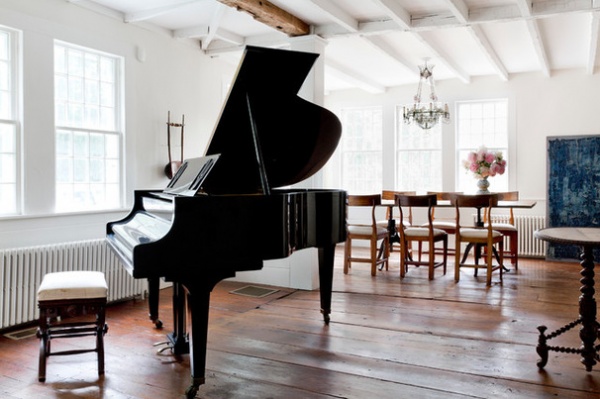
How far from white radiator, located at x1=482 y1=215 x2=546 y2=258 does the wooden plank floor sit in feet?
7.74

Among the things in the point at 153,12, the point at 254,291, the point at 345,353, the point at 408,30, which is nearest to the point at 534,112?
the point at 408,30

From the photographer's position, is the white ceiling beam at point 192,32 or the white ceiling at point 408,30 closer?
the white ceiling at point 408,30

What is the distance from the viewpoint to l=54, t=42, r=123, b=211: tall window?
4.65 m

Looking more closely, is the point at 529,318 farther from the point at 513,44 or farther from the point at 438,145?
the point at 438,145

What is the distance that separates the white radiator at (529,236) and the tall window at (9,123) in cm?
645

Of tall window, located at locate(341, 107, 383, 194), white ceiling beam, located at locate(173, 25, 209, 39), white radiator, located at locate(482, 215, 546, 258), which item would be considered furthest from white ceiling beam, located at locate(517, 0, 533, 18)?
tall window, located at locate(341, 107, 383, 194)

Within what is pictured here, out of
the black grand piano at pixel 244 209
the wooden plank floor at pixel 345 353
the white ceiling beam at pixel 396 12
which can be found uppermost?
the white ceiling beam at pixel 396 12

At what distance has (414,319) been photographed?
4.36m

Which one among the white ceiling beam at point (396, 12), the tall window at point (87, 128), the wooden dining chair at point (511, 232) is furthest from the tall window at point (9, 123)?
the wooden dining chair at point (511, 232)

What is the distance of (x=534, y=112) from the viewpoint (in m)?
7.80

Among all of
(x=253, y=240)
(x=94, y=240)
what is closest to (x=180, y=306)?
(x=253, y=240)

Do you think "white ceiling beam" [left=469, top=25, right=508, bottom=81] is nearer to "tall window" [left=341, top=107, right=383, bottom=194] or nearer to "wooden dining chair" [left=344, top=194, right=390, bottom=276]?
"wooden dining chair" [left=344, top=194, right=390, bottom=276]

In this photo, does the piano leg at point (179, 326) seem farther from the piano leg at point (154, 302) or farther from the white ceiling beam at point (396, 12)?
the white ceiling beam at point (396, 12)

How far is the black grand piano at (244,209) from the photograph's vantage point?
266cm
